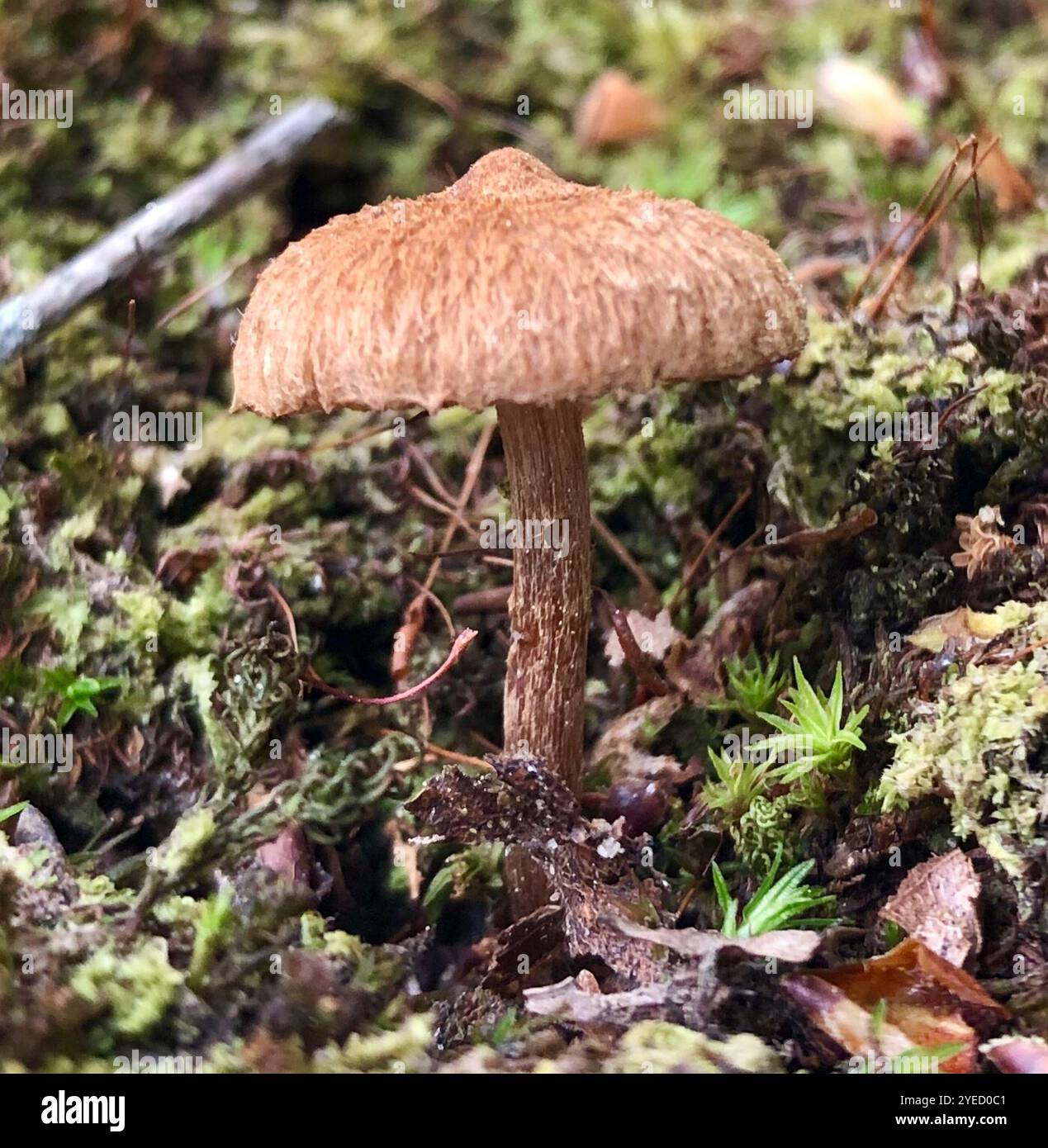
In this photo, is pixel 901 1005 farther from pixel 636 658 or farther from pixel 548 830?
pixel 636 658

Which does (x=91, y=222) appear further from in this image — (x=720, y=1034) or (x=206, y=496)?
(x=720, y=1034)

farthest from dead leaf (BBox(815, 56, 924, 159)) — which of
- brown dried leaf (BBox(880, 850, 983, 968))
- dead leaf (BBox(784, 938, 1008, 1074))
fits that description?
dead leaf (BBox(784, 938, 1008, 1074))

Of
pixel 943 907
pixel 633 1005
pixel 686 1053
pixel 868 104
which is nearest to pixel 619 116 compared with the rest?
pixel 868 104

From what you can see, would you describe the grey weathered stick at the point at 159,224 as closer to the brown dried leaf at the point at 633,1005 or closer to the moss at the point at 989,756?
the brown dried leaf at the point at 633,1005

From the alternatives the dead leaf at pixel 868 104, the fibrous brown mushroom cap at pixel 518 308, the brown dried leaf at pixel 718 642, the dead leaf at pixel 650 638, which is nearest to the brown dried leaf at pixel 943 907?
the brown dried leaf at pixel 718 642

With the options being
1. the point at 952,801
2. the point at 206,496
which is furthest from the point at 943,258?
the point at 206,496
